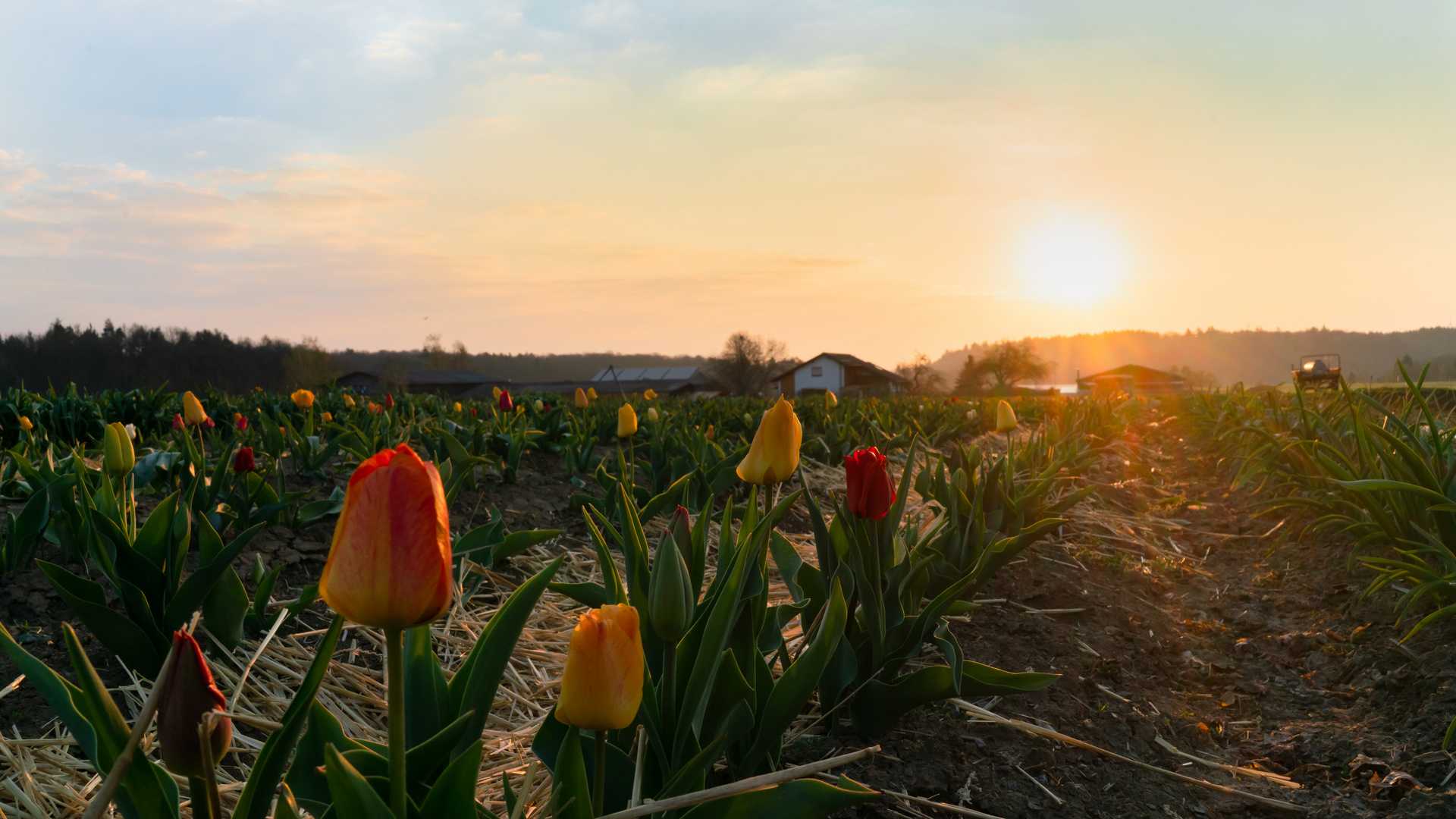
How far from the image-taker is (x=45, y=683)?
111 cm

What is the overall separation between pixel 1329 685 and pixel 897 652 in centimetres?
167

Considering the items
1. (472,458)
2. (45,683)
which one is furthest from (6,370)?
(45,683)

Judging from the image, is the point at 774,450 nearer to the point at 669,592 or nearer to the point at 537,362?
the point at 669,592

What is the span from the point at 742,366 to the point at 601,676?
60077 mm

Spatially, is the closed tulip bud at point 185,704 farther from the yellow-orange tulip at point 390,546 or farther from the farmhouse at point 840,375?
the farmhouse at point 840,375

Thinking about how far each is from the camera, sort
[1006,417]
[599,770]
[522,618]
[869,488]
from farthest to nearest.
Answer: [1006,417] < [869,488] < [522,618] < [599,770]

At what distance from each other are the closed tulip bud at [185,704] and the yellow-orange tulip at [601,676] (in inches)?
15.0

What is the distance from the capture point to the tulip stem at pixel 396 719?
80cm

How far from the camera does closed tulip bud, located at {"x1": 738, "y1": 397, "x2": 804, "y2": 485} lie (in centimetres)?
199

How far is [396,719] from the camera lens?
835 mm

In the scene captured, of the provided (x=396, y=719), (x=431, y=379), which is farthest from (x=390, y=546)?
(x=431, y=379)

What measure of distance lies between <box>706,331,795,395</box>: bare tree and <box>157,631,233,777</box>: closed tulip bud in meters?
57.6

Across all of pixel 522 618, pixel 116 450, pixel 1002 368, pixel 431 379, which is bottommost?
pixel 522 618

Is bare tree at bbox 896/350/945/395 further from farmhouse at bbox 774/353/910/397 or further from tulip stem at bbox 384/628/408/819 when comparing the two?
tulip stem at bbox 384/628/408/819
